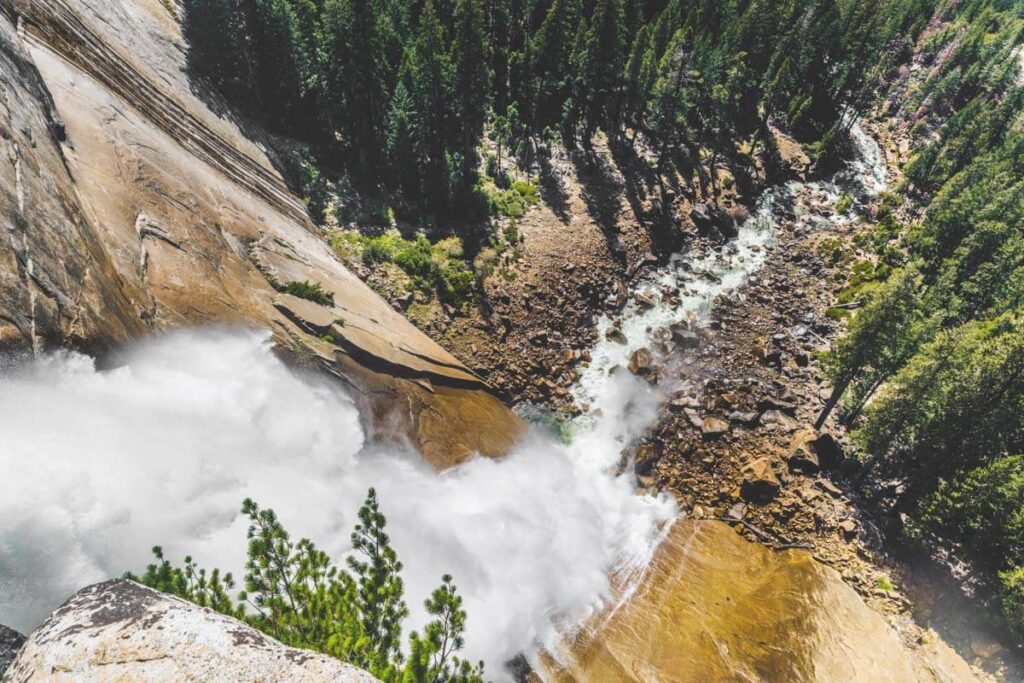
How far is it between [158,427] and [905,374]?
3517cm

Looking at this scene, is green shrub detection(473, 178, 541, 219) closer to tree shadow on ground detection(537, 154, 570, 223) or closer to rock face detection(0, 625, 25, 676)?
tree shadow on ground detection(537, 154, 570, 223)

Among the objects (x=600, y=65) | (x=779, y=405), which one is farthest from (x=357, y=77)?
(x=779, y=405)

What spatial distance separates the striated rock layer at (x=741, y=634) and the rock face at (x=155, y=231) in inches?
433

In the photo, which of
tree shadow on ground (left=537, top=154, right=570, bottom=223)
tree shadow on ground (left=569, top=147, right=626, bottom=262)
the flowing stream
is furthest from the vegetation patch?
tree shadow on ground (left=569, top=147, right=626, bottom=262)

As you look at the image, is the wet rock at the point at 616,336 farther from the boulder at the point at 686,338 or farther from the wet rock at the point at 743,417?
the wet rock at the point at 743,417

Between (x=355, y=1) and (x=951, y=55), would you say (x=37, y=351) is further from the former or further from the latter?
(x=951, y=55)

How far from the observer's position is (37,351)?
1158 cm

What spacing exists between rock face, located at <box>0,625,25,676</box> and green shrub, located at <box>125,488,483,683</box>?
175cm

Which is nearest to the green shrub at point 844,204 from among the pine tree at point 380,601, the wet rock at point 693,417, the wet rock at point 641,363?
the wet rock at point 641,363

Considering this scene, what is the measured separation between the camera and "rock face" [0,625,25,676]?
5.81 m

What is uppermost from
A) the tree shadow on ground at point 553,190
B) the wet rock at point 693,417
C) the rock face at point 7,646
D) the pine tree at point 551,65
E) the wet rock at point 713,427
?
the pine tree at point 551,65

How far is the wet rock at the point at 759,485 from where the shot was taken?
27.1 m

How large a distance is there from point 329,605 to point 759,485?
26303 millimetres

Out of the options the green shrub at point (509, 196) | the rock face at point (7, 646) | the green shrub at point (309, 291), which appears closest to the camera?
the rock face at point (7, 646)
